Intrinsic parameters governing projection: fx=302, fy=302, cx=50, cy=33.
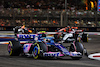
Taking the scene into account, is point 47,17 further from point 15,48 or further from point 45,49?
point 45,49

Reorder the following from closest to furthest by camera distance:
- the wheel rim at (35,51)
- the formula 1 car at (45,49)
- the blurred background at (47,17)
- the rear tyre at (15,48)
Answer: the formula 1 car at (45,49)
the wheel rim at (35,51)
the rear tyre at (15,48)
the blurred background at (47,17)

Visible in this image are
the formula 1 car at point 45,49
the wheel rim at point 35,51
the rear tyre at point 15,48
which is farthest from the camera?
the rear tyre at point 15,48

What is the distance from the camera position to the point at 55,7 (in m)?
37.6

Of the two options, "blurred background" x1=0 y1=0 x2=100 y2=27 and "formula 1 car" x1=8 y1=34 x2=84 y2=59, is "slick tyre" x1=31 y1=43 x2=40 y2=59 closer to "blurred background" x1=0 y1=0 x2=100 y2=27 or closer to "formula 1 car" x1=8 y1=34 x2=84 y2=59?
"formula 1 car" x1=8 y1=34 x2=84 y2=59

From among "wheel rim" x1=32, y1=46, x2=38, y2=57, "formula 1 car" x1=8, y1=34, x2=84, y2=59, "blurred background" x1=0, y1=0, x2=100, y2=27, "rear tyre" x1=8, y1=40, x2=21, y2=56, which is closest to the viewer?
"formula 1 car" x1=8, y1=34, x2=84, y2=59

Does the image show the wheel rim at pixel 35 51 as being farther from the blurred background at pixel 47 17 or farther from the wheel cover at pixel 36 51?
the blurred background at pixel 47 17

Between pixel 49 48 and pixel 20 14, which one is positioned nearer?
pixel 49 48

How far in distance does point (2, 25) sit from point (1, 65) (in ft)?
75.6

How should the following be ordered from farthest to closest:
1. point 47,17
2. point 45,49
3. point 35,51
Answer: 1. point 47,17
2. point 35,51
3. point 45,49

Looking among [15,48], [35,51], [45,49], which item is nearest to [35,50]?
[35,51]

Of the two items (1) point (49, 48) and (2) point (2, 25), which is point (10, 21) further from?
(1) point (49, 48)

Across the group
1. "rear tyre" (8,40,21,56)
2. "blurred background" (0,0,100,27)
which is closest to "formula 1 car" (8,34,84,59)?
"rear tyre" (8,40,21,56)

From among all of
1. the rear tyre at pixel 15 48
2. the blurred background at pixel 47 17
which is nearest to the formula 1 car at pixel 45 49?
the rear tyre at pixel 15 48

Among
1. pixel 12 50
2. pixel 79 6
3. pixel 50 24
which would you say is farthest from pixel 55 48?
pixel 79 6
